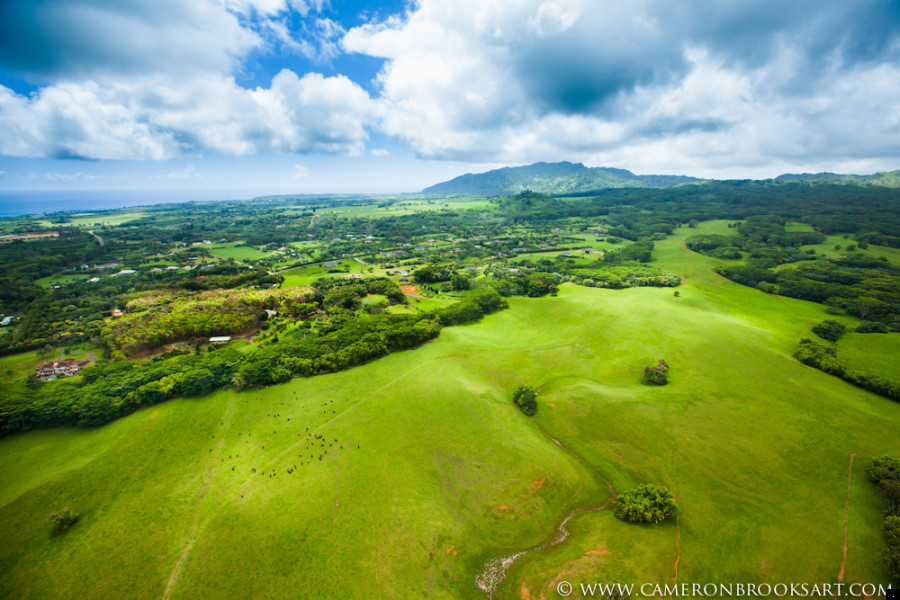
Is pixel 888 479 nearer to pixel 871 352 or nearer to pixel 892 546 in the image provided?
pixel 892 546

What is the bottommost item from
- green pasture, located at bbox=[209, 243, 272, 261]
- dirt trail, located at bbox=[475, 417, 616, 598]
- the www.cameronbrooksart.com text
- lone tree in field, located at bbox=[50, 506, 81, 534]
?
dirt trail, located at bbox=[475, 417, 616, 598]

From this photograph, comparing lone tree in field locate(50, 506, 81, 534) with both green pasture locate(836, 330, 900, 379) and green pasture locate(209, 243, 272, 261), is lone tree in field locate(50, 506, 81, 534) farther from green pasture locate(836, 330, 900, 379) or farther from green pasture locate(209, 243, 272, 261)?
green pasture locate(209, 243, 272, 261)

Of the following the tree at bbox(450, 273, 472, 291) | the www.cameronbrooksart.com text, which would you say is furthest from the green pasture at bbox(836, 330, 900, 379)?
the tree at bbox(450, 273, 472, 291)

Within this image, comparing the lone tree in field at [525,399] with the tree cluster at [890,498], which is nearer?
the tree cluster at [890,498]

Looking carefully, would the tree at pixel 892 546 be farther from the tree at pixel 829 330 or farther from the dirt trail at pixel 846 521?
the tree at pixel 829 330

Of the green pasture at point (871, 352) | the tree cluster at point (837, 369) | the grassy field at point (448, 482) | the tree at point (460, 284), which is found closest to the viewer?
the grassy field at point (448, 482)

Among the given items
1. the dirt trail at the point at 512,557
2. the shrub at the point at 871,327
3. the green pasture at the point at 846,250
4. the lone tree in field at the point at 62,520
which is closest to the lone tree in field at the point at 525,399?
the dirt trail at the point at 512,557

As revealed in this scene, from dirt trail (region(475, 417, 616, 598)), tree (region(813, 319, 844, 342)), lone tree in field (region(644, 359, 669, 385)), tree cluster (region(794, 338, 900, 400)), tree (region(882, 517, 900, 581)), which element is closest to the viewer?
tree (region(882, 517, 900, 581))
